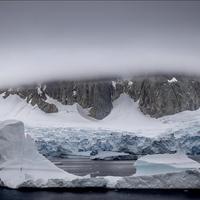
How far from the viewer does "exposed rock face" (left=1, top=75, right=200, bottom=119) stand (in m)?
135

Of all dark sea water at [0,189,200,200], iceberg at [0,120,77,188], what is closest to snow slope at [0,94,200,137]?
iceberg at [0,120,77,188]

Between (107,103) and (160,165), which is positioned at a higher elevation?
(107,103)

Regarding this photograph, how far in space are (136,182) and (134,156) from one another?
33.4 m

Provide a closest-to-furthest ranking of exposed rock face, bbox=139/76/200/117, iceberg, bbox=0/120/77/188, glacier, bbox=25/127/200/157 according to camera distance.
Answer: iceberg, bbox=0/120/77/188
glacier, bbox=25/127/200/157
exposed rock face, bbox=139/76/200/117

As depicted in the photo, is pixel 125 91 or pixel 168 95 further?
pixel 125 91

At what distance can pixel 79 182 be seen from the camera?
3131cm

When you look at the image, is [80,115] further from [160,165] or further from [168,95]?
[160,165]

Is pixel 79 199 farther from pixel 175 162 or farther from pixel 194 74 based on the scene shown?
pixel 194 74

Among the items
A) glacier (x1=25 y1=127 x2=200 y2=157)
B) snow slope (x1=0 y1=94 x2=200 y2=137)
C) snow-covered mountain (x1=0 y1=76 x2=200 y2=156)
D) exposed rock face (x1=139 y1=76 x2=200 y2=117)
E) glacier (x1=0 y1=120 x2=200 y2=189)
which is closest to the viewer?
glacier (x1=0 y1=120 x2=200 y2=189)

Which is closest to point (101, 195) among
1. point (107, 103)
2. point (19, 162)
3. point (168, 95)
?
point (19, 162)

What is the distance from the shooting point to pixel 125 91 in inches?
5709

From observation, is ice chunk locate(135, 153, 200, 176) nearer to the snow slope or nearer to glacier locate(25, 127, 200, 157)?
glacier locate(25, 127, 200, 157)

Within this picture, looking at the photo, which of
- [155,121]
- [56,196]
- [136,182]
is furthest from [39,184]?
[155,121]

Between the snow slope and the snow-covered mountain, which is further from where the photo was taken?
the snow-covered mountain
